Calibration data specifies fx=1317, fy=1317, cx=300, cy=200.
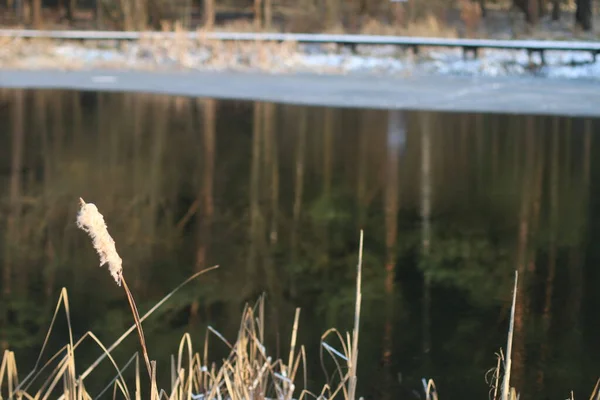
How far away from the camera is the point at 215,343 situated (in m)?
6.48

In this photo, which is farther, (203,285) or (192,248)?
(192,248)

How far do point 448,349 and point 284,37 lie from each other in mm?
23814

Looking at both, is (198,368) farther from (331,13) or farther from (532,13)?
(532,13)

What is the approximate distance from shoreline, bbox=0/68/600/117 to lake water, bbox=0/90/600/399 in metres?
3.44

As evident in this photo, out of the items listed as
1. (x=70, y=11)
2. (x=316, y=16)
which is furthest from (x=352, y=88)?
(x=70, y=11)

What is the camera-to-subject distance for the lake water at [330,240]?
6.49 meters

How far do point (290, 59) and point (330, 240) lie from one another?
19.6 meters

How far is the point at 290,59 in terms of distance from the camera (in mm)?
28672

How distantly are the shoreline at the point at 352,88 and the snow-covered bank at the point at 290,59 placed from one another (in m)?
0.85

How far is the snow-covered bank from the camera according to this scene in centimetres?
2684

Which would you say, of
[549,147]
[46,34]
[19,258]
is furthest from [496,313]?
[46,34]

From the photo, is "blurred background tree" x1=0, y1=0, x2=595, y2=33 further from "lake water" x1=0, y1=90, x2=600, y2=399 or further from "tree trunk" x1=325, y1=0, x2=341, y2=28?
"lake water" x1=0, y1=90, x2=600, y2=399

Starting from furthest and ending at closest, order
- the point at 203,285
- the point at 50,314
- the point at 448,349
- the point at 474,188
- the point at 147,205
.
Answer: the point at 474,188, the point at 147,205, the point at 203,285, the point at 50,314, the point at 448,349

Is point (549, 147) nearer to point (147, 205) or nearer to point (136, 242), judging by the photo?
point (147, 205)
